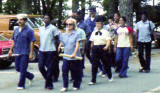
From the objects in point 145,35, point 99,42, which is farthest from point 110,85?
point 145,35

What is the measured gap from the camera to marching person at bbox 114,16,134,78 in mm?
12125

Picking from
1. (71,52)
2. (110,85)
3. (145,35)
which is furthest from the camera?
(145,35)

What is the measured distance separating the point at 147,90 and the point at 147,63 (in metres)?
3.91

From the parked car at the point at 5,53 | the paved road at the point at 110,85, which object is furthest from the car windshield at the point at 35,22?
the paved road at the point at 110,85

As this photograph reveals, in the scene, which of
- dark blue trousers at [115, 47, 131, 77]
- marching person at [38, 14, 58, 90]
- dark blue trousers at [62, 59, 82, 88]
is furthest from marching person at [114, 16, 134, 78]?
marching person at [38, 14, 58, 90]

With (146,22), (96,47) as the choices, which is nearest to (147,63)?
(146,22)

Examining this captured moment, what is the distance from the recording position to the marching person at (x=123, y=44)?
1212 cm

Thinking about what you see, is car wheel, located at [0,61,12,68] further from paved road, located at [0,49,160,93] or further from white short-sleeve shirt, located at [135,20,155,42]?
white short-sleeve shirt, located at [135,20,155,42]

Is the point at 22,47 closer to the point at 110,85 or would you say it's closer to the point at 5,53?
the point at 110,85

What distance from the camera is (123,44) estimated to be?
1216cm

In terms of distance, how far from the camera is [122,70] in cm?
1203

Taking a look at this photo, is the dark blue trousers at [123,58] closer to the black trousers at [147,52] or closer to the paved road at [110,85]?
the paved road at [110,85]

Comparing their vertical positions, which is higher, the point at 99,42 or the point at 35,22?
the point at 35,22

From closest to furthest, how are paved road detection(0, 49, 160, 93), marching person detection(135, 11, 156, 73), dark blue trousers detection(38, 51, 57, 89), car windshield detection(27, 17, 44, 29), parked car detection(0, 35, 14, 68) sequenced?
paved road detection(0, 49, 160, 93) → dark blue trousers detection(38, 51, 57, 89) → marching person detection(135, 11, 156, 73) → parked car detection(0, 35, 14, 68) → car windshield detection(27, 17, 44, 29)
